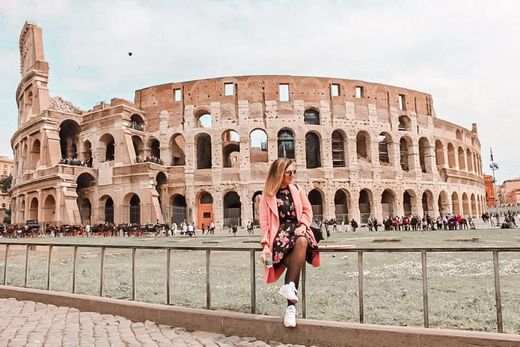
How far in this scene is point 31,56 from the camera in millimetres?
39406

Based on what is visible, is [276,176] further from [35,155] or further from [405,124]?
[35,155]

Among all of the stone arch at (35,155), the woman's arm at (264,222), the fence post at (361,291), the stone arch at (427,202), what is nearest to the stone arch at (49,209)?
the stone arch at (35,155)

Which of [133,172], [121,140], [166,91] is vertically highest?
[166,91]

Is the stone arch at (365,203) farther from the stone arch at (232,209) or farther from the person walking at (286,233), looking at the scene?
the person walking at (286,233)

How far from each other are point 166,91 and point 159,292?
104 feet

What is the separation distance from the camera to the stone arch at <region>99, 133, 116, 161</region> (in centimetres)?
3481

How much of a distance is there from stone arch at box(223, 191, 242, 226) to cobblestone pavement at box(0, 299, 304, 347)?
27.8 m

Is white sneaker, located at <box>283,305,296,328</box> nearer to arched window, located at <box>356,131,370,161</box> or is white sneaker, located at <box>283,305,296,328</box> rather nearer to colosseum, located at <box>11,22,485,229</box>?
colosseum, located at <box>11,22,485,229</box>

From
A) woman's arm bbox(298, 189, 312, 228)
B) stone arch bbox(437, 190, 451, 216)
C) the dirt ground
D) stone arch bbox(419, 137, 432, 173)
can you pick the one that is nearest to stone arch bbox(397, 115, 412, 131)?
stone arch bbox(419, 137, 432, 173)

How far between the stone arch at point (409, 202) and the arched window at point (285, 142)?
11.0m

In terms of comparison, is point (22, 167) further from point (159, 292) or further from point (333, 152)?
point (159, 292)

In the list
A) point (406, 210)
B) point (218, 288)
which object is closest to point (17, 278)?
point (218, 288)

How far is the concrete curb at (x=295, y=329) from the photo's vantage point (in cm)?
334

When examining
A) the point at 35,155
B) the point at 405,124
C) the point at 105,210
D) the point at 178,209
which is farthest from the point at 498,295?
the point at 35,155
